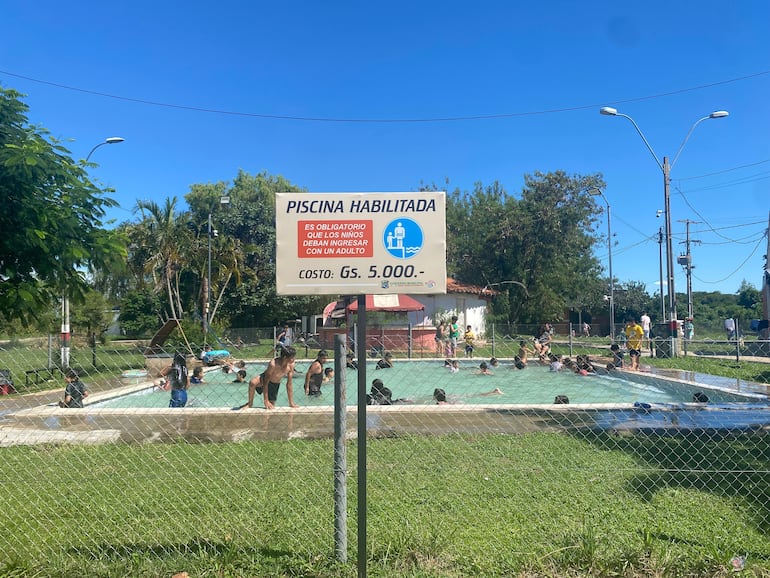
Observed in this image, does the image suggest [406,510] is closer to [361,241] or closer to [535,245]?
[361,241]

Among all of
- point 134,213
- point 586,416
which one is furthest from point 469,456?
point 134,213

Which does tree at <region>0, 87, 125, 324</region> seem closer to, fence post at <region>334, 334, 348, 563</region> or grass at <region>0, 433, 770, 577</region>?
grass at <region>0, 433, 770, 577</region>

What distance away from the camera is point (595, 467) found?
5914 mm

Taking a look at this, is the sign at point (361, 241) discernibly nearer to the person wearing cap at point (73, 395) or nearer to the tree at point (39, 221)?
the tree at point (39, 221)

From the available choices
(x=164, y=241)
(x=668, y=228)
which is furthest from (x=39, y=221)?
(x=164, y=241)

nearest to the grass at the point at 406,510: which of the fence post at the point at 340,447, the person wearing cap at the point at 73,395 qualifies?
the fence post at the point at 340,447

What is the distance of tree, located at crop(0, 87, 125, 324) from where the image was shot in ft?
16.1

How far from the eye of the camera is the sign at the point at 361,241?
341 cm

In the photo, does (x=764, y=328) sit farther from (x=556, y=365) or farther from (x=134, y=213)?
(x=134, y=213)

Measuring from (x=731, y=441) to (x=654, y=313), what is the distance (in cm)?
A: 6256

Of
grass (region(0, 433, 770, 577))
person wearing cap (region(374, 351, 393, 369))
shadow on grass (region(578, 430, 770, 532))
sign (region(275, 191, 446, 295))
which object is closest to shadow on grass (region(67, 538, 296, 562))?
grass (region(0, 433, 770, 577))

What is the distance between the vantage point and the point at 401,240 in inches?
135

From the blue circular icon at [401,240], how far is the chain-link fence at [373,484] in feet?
2.14

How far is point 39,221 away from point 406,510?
407 centimetres
